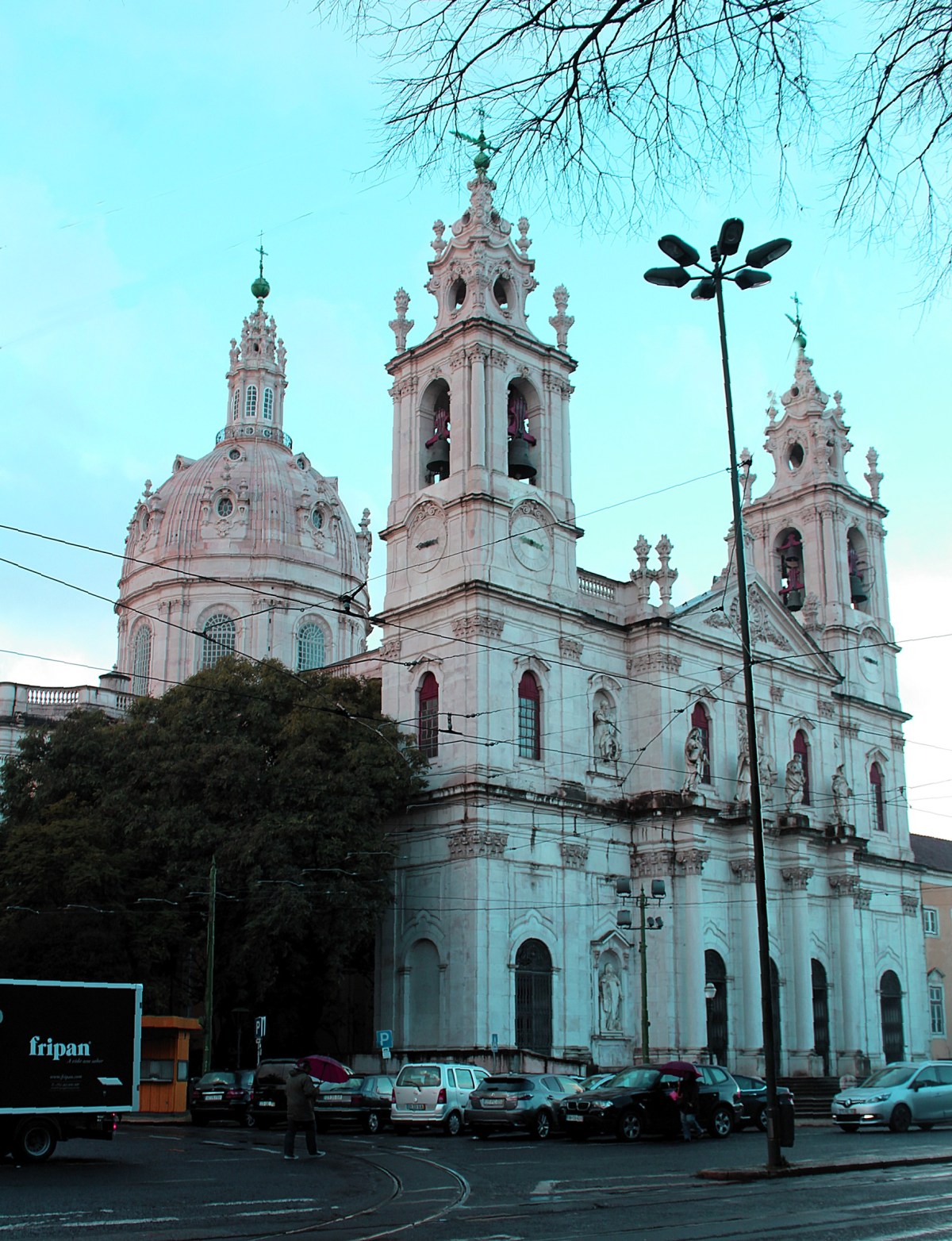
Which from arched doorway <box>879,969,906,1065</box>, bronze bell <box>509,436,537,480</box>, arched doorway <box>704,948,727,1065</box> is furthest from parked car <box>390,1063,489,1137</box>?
arched doorway <box>879,969,906,1065</box>

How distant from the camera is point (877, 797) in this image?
2244 inches

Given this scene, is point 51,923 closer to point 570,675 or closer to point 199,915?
point 199,915

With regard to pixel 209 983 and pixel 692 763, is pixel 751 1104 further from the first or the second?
pixel 692 763

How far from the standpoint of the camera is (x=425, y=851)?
139 ft

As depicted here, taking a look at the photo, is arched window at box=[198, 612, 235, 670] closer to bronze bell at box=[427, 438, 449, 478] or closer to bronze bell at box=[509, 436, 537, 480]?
bronze bell at box=[427, 438, 449, 478]

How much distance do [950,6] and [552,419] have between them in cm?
4059

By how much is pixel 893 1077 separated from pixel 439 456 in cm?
2473

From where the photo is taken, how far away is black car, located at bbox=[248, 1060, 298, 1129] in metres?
31.2

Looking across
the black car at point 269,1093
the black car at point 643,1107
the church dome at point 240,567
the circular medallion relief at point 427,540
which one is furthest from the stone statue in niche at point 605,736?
the church dome at point 240,567

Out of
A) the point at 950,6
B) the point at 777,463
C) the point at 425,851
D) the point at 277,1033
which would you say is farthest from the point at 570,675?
the point at 950,6

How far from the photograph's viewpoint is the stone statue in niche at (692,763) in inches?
1796

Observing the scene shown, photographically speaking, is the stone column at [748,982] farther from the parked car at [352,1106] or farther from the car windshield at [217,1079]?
the car windshield at [217,1079]

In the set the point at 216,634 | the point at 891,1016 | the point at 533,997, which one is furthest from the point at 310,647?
the point at 891,1016

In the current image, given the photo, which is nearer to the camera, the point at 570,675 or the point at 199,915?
the point at 199,915
